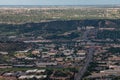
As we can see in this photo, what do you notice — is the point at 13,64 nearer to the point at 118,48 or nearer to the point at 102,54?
the point at 102,54

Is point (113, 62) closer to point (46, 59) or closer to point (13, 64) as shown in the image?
point (46, 59)

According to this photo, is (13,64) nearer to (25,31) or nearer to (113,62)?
(113,62)

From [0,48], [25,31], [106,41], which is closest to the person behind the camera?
[0,48]

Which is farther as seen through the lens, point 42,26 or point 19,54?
point 42,26

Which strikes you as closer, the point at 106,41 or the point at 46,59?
the point at 46,59

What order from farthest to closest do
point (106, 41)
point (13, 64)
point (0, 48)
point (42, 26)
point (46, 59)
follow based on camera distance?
point (42, 26) → point (106, 41) → point (0, 48) → point (46, 59) → point (13, 64)

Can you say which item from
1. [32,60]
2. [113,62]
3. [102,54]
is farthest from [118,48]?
[32,60]

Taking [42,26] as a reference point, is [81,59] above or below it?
above

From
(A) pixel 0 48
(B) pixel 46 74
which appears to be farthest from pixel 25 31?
(B) pixel 46 74

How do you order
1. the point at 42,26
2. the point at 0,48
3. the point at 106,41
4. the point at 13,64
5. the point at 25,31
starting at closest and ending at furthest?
the point at 13,64 → the point at 0,48 → the point at 106,41 → the point at 25,31 → the point at 42,26

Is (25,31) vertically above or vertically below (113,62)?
below
